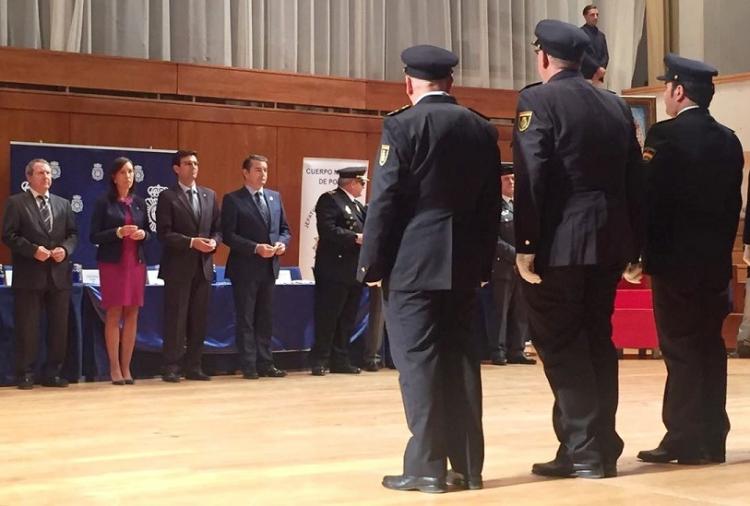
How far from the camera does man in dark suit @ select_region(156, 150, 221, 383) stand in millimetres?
8133

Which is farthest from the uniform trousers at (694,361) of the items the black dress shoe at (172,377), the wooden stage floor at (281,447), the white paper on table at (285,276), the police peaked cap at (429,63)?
the white paper on table at (285,276)

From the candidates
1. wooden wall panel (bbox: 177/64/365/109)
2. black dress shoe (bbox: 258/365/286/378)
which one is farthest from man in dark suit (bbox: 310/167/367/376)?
wooden wall panel (bbox: 177/64/365/109)

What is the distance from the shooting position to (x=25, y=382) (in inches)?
303

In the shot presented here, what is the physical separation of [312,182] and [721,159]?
6.57 meters

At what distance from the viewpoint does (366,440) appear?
17.2 ft

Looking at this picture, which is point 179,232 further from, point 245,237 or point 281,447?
point 281,447

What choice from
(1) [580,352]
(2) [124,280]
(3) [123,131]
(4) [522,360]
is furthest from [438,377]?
(3) [123,131]

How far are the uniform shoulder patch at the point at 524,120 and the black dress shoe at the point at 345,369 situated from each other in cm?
485

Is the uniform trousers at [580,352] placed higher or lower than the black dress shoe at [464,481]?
higher

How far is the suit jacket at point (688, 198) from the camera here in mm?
4562

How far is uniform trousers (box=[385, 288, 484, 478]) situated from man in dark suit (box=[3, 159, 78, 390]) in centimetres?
426

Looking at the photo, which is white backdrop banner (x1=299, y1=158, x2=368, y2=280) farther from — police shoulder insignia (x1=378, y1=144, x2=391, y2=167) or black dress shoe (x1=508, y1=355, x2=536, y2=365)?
police shoulder insignia (x1=378, y1=144, x2=391, y2=167)

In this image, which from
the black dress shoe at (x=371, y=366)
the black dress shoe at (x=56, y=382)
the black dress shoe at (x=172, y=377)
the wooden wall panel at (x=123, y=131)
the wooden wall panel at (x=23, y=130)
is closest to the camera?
the black dress shoe at (x=56, y=382)

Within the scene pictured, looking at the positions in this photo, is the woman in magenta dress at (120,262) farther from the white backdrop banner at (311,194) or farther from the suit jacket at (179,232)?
the white backdrop banner at (311,194)
